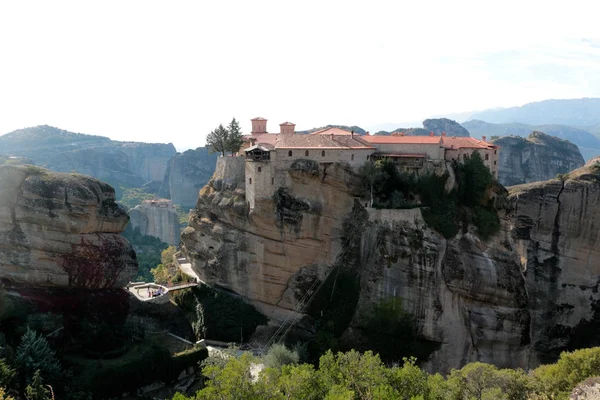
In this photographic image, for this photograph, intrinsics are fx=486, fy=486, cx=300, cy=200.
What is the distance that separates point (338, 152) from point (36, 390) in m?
23.1

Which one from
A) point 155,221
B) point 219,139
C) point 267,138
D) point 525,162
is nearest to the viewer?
point 267,138

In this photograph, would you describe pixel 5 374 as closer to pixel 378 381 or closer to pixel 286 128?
pixel 378 381

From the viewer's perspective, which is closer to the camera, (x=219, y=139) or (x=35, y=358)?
(x=35, y=358)

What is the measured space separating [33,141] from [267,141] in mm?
146187

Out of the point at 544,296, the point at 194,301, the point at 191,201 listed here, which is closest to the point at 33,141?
the point at 191,201

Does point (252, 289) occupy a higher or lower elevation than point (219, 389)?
lower

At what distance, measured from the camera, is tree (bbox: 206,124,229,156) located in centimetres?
3922

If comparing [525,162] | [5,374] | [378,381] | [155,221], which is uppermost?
[525,162]

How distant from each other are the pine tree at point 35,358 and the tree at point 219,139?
780 inches

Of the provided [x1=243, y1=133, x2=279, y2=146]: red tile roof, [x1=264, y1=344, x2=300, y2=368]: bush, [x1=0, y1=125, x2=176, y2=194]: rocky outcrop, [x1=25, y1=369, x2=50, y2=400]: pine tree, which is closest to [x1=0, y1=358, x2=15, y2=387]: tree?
[x1=25, y1=369, x2=50, y2=400]: pine tree

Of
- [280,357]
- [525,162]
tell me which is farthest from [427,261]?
[525,162]

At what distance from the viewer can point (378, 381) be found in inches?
734

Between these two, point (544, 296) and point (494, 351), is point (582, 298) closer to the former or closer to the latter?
point (544, 296)

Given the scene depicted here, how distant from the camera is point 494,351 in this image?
33469 mm
